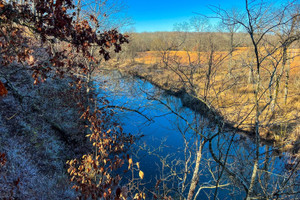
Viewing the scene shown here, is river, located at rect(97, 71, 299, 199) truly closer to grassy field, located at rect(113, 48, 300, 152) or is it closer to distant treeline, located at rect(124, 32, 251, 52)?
grassy field, located at rect(113, 48, 300, 152)

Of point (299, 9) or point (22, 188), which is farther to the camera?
point (22, 188)

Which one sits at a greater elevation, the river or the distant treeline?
the distant treeline

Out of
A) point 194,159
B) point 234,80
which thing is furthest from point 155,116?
point 194,159

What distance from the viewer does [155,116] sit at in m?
3.73

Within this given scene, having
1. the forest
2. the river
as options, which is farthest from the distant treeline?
the river

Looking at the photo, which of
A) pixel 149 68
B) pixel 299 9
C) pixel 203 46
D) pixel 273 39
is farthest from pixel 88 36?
pixel 149 68

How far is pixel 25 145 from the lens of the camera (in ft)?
26.6

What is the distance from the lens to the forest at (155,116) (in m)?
2.75

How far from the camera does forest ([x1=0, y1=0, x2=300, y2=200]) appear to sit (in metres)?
2.75

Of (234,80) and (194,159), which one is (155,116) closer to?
(234,80)

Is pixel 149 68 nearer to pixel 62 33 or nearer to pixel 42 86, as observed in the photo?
pixel 42 86

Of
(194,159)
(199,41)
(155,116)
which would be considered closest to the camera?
(155,116)

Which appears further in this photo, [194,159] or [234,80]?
[194,159]

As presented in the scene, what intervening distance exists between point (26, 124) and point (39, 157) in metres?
2.20
